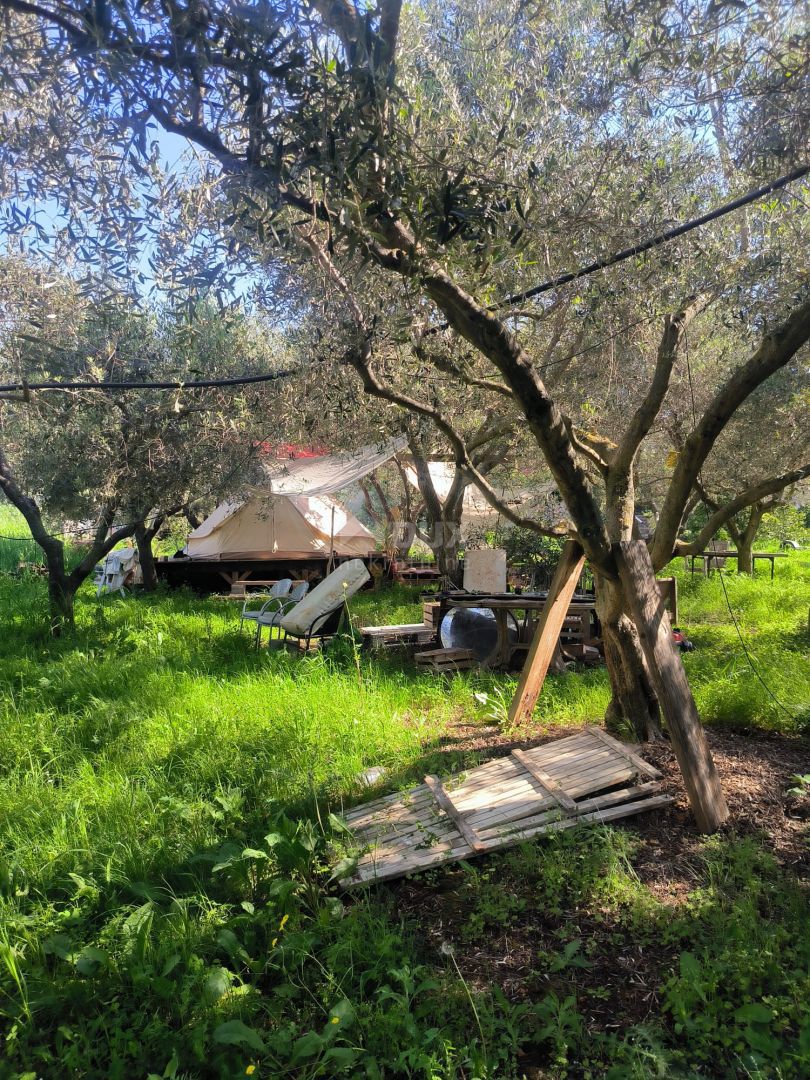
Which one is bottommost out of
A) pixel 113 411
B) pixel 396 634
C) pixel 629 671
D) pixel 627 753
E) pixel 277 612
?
pixel 396 634

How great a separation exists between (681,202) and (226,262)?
3.29 m

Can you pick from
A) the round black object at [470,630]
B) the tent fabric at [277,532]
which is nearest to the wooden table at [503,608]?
the round black object at [470,630]

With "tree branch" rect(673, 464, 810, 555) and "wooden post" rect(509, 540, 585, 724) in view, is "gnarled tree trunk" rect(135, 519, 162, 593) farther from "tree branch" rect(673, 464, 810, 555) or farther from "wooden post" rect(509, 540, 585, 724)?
"tree branch" rect(673, 464, 810, 555)

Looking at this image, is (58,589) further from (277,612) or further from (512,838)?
(512,838)

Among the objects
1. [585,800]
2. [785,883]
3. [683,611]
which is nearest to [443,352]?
[585,800]

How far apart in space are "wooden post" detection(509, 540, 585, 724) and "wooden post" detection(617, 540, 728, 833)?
0.85 metres

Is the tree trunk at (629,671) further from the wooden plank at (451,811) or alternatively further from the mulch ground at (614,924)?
the wooden plank at (451,811)

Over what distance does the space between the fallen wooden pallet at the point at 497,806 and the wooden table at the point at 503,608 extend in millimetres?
3222

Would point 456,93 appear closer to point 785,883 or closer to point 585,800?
point 585,800

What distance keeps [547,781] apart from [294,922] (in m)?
1.57

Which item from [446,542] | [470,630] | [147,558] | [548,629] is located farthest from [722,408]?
[147,558]

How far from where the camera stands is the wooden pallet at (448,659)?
7.64 metres

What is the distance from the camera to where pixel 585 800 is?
388 centimetres

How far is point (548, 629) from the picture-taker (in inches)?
207
